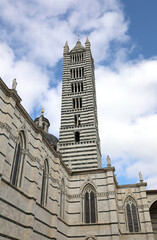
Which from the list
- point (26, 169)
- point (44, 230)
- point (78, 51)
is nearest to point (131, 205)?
point (44, 230)

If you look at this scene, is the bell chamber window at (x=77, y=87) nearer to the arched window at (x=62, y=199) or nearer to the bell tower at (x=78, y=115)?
the bell tower at (x=78, y=115)

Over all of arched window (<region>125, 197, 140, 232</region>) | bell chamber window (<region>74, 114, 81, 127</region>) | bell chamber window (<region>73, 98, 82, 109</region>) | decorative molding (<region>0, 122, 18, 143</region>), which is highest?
bell chamber window (<region>73, 98, 82, 109</region>)

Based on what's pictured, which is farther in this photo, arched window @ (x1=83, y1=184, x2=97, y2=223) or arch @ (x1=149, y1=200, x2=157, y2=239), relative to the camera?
arch @ (x1=149, y1=200, x2=157, y2=239)

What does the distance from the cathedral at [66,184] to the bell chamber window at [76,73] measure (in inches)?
1.3

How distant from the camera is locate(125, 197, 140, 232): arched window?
2222 cm

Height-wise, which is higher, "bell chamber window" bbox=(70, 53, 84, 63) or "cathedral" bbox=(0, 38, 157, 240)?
"bell chamber window" bbox=(70, 53, 84, 63)

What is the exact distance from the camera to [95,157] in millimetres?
29031

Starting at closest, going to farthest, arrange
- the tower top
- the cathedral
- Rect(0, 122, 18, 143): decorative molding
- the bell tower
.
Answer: Rect(0, 122, 18, 143): decorative molding → the cathedral → the bell tower → the tower top

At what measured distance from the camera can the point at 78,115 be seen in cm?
3331

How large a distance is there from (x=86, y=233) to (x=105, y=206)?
2.90 metres

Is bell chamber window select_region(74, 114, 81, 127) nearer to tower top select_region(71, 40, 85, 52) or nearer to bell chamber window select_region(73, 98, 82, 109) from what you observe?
bell chamber window select_region(73, 98, 82, 109)

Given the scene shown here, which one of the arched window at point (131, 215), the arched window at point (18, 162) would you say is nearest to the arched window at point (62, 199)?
the arched window at point (131, 215)

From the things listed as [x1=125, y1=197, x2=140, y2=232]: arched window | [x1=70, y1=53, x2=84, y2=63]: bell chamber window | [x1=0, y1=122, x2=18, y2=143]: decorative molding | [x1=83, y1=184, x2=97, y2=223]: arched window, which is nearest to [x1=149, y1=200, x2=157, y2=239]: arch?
[x1=125, y1=197, x2=140, y2=232]: arched window

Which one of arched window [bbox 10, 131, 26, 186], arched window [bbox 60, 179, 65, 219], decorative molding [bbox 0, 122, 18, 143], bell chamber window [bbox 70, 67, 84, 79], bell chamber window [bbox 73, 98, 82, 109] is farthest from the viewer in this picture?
bell chamber window [bbox 70, 67, 84, 79]
